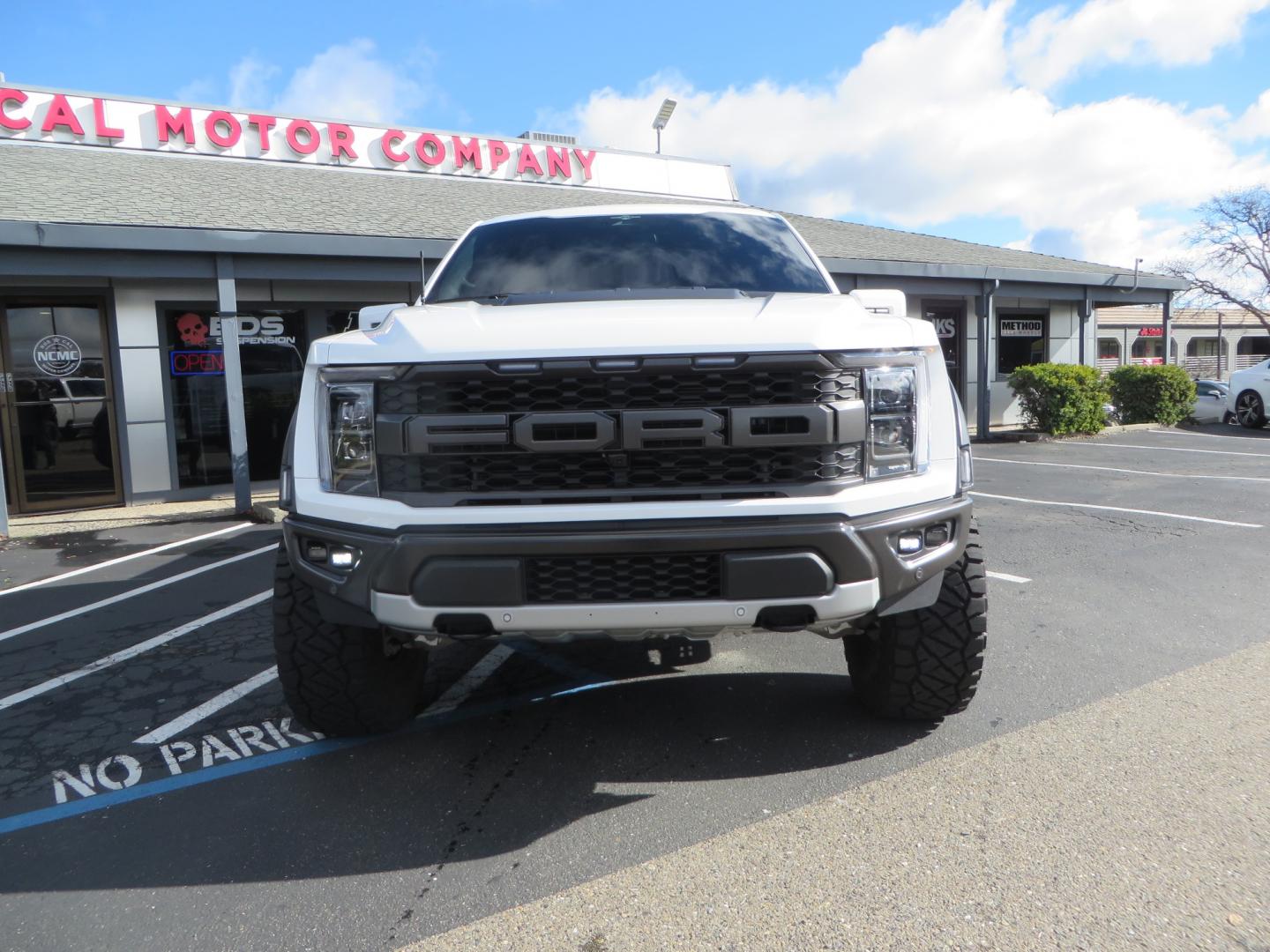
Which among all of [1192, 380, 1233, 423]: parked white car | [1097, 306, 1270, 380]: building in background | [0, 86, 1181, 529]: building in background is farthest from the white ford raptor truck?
[1097, 306, 1270, 380]: building in background

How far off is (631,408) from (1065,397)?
47.9 ft

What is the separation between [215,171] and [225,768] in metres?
11.9

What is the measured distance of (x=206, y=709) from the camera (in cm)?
368

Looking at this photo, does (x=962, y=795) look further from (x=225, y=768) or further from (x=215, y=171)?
(x=215, y=171)

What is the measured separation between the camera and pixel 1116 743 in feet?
10.0

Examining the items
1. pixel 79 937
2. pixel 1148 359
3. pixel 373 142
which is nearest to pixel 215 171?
pixel 373 142

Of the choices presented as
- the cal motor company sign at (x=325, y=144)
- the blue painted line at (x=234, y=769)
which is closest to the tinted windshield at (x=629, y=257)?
the blue painted line at (x=234, y=769)

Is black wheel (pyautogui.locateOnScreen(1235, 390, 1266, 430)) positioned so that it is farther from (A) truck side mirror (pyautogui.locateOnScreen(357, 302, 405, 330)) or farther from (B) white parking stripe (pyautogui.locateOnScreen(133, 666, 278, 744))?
(B) white parking stripe (pyautogui.locateOnScreen(133, 666, 278, 744))

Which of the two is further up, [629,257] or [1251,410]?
[629,257]

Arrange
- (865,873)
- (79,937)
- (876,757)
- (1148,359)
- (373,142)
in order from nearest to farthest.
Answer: (79,937), (865,873), (876,757), (373,142), (1148,359)

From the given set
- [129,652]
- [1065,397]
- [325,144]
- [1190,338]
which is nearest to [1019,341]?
[1065,397]

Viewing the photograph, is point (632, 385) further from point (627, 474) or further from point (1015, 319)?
point (1015, 319)

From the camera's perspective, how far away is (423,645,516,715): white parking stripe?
3629 mm

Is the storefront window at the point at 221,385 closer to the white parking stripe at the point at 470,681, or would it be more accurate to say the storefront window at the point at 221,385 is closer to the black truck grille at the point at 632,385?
the white parking stripe at the point at 470,681
